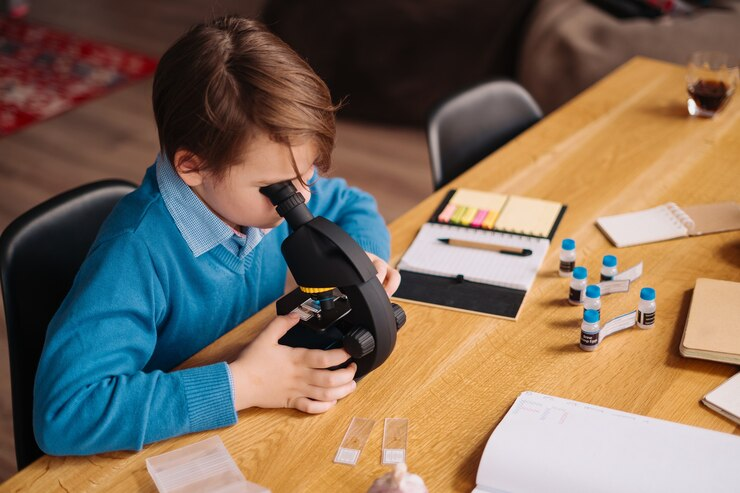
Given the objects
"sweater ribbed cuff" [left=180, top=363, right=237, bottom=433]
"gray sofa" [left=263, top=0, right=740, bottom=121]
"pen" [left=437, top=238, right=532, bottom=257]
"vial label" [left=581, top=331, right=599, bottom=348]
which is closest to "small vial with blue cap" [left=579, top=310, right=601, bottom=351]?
"vial label" [left=581, top=331, right=599, bottom=348]

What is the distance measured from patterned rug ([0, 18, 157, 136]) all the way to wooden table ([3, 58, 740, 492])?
307cm

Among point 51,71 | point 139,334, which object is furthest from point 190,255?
point 51,71

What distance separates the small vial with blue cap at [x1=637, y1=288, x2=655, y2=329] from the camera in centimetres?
134

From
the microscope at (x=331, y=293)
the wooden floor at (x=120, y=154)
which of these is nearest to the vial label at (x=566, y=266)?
the microscope at (x=331, y=293)

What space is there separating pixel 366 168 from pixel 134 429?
8.41 ft

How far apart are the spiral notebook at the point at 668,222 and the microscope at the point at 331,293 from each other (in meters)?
0.54

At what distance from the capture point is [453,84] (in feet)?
12.6

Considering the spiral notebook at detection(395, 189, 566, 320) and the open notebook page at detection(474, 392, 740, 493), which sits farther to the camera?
the spiral notebook at detection(395, 189, 566, 320)

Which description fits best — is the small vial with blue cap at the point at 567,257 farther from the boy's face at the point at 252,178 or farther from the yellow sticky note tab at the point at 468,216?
the boy's face at the point at 252,178

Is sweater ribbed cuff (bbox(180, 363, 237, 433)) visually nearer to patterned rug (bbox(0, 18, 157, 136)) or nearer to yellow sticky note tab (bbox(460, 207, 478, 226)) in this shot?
yellow sticky note tab (bbox(460, 207, 478, 226))

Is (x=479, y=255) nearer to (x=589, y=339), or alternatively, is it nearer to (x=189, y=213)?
(x=589, y=339)

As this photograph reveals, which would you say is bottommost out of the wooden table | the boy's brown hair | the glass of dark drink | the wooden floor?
the wooden floor

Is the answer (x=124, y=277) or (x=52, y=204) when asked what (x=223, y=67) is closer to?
(x=124, y=277)

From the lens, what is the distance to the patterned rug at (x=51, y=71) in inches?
169
